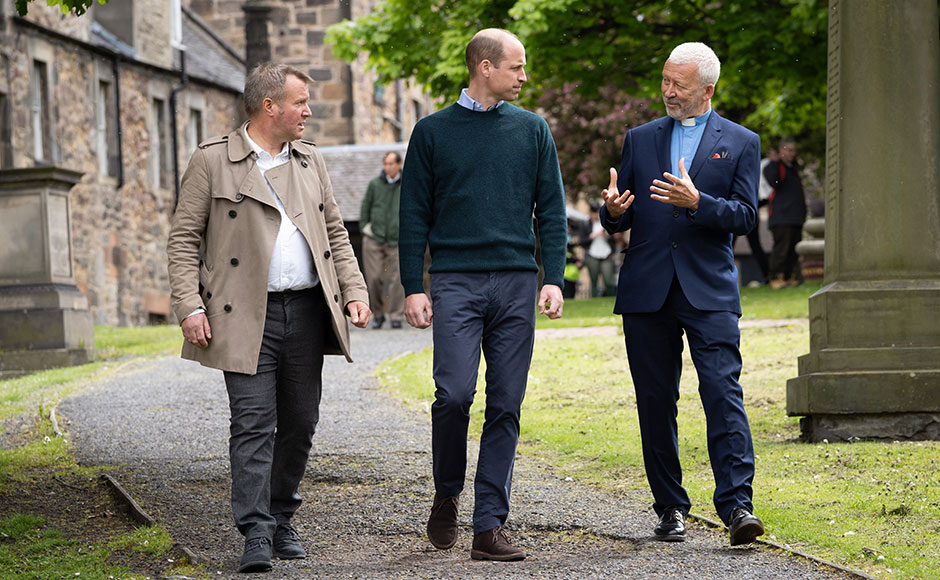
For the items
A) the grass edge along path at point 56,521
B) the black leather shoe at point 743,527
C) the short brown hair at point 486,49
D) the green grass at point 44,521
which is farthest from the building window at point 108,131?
the black leather shoe at point 743,527

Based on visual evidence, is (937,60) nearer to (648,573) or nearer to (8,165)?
(648,573)

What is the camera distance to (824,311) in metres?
8.46

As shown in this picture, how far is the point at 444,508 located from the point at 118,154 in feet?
80.0

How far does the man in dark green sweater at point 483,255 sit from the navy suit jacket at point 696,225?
41cm

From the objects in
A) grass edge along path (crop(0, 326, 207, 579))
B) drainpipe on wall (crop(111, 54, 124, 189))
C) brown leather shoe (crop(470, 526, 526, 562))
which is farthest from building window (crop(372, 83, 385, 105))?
brown leather shoe (crop(470, 526, 526, 562))

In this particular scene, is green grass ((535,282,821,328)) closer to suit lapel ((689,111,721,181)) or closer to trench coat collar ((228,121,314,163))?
suit lapel ((689,111,721,181))

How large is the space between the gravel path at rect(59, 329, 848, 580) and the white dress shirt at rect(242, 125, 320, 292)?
3.57 feet

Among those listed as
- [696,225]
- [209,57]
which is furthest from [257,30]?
[696,225]

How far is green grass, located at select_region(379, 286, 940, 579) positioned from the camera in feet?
19.7

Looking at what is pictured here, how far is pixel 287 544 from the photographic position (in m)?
5.93

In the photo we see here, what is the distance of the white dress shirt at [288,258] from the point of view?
586cm

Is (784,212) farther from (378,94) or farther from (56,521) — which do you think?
(378,94)

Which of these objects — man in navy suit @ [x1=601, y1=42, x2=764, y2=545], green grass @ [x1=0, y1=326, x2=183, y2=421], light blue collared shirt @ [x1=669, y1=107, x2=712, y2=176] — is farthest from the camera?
green grass @ [x1=0, y1=326, x2=183, y2=421]

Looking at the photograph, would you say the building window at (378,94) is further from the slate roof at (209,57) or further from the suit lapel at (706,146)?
the suit lapel at (706,146)
